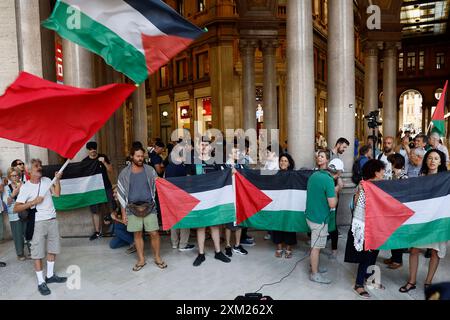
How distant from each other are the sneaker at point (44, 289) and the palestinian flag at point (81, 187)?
291 centimetres

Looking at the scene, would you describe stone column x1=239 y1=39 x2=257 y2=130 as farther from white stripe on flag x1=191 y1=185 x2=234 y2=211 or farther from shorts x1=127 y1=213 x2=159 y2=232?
shorts x1=127 y1=213 x2=159 y2=232

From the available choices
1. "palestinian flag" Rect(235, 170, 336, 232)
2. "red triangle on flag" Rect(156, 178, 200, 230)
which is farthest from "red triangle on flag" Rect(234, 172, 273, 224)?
"red triangle on flag" Rect(156, 178, 200, 230)

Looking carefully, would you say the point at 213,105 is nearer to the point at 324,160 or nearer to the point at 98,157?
the point at 98,157

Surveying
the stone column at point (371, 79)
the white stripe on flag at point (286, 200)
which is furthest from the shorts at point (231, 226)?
the stone column at point (371, 79)

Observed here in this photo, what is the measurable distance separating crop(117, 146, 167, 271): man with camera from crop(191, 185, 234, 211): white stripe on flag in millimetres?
853

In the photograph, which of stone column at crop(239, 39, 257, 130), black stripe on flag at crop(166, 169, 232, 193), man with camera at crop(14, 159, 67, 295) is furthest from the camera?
stone column at crop(239, 39, 257, 130)

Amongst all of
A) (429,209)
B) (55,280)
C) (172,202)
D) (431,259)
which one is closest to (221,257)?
(172,202)

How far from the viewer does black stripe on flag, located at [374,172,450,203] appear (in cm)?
570

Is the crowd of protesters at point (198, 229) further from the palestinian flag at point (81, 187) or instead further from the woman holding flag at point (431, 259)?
the palestinian flag at point (81, 187)

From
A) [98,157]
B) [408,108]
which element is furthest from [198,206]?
[408,108]

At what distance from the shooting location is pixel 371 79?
19250 millimetres

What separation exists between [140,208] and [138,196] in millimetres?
225

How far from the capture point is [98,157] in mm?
8750

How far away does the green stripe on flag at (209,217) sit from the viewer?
7.04 metres
